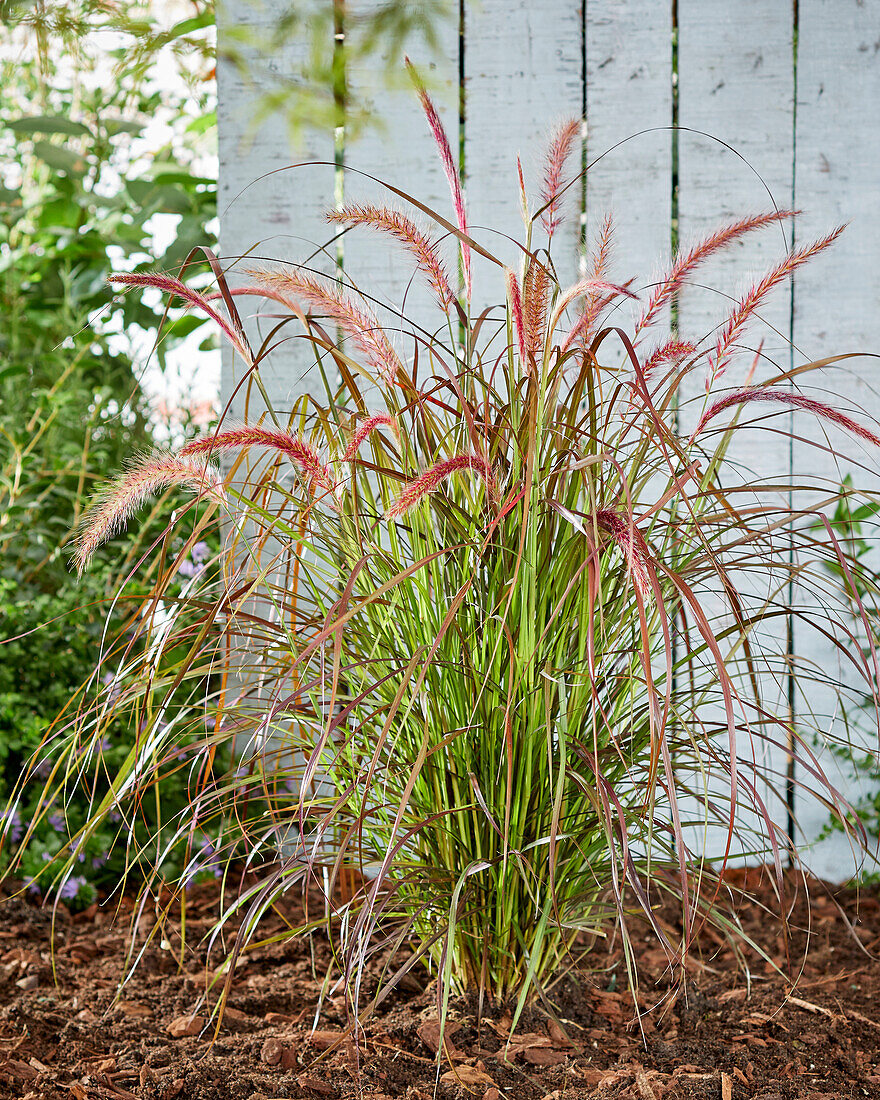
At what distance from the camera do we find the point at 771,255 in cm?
191

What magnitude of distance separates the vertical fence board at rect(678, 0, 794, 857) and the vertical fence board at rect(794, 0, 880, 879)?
0.14 ft

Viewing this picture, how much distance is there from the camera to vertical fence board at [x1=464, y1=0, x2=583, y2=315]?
1875mm

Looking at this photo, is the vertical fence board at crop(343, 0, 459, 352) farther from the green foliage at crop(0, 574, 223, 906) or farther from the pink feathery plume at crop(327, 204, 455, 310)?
the green foliage at crop(0, 574, 223, 906)

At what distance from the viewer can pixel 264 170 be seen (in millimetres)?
1932

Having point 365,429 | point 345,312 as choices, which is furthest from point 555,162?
point 365,429

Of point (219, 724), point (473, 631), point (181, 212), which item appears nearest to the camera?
point (473, 631)

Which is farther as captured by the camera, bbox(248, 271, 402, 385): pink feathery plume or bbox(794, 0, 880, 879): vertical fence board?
bbox(794, 0, 880, 879): vertical fence board

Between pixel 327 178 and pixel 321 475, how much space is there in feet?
3.77

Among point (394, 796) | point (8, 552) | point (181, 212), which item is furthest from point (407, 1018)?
point (181, 212)

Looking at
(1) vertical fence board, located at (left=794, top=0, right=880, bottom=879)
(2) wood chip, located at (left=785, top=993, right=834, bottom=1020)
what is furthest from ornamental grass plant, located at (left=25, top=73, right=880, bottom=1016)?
(1) vertical fence board, located at (left=794, top=0, right=880, bottom=879)

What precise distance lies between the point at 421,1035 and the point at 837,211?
5.86ft

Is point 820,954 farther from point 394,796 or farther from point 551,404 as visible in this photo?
point 551,404

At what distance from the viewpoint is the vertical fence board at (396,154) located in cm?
188

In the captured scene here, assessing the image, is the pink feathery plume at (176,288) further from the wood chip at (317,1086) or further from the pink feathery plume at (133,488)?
the wood chip at (317,1086)
